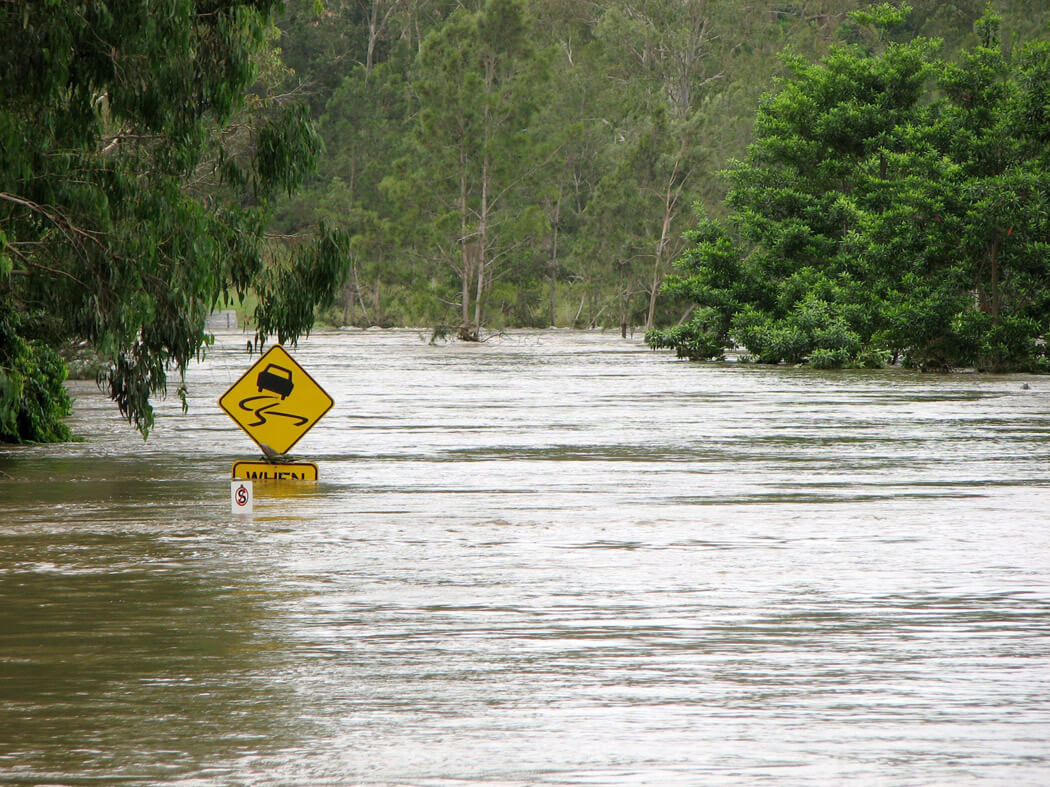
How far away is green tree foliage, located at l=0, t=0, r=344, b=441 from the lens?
16.1 m

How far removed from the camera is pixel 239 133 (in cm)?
2481

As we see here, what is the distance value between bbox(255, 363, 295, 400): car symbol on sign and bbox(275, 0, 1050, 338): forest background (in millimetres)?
61280

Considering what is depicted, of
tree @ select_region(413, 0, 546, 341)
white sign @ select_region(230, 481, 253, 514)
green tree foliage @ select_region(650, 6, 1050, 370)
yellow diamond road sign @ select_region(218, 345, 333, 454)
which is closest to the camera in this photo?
white sign @ select_region(230, 481, 253, 514)

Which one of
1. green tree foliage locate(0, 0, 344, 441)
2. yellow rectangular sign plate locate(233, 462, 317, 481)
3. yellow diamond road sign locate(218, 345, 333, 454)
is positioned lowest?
yellow rectangular sign plate locate(233, 462, 317, 481)

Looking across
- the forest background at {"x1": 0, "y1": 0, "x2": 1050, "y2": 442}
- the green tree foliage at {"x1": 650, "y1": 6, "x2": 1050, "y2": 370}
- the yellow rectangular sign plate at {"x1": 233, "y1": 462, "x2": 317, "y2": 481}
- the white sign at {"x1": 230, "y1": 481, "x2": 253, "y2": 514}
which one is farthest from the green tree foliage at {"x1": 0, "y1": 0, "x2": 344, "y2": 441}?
the green tree foliage at {"x1": 650, "y1": 6, "x2": 1050, "y2": 370}

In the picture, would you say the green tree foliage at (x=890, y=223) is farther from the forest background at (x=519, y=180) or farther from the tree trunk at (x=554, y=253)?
the tree trunk at (x=554, y=253)

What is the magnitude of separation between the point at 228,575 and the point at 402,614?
204cm

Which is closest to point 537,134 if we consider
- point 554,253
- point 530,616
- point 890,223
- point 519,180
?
point 554,253

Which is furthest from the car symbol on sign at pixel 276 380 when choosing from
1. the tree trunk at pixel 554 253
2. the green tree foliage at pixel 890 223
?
the tree trunk at pixel 554 253

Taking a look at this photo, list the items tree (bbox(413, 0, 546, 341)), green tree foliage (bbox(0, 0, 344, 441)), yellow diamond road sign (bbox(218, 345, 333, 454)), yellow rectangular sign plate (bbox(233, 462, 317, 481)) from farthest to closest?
tree (bbox(413, 0, 546, 341))
yellow rectangular sign plate (bbox(233, 462, 317, 481))
yellow diamond road sign (bbox(218, 345, 333, 454))
green tree foliage (bbox(0, 0, 344, 441))

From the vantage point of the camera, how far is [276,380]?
17.8m

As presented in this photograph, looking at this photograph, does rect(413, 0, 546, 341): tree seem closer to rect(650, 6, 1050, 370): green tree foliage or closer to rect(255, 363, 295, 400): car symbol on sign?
rect(650, 6, 1050, 370): green tree foliage

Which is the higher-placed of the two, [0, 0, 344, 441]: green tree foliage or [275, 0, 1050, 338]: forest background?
[275, 0, 1050, 338]: forest background

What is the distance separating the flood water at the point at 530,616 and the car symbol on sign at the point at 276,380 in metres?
1.01
